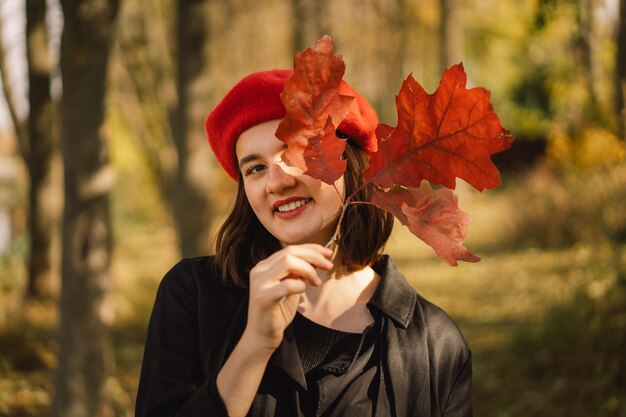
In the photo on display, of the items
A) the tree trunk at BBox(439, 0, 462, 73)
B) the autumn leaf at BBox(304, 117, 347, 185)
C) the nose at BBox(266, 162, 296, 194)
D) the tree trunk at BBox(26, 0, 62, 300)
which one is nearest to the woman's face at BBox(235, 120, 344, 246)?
the nose at BBox(266, 162, 296, 194)

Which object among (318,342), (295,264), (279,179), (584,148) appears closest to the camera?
(295,264)

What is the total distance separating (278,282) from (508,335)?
218 inches

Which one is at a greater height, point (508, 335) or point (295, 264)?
point (295, 264)

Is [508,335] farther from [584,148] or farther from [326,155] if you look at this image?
[584,148]

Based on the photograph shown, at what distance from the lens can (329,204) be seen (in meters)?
1.65

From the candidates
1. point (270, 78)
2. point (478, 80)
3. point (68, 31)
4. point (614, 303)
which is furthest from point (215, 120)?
point (478, 80)

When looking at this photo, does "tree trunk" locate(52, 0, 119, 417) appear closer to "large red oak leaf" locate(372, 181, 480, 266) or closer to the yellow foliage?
"large red oak leaf" locate(372, 181, 480, 266)

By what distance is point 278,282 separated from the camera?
1325mm

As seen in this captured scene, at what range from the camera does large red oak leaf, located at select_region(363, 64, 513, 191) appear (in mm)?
1395

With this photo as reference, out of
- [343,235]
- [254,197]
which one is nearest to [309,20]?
[343,235]

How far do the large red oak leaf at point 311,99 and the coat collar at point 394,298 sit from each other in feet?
1.58

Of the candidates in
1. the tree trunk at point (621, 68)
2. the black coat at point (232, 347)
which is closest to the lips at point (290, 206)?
the black coat at point (232, 347)

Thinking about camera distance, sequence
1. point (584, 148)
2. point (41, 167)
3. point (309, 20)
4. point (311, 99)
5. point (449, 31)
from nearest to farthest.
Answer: point (311, 99), point (41, 167), point (584, 148), point (309, 20), point (449, 31)

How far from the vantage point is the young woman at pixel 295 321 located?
5.31 feet
